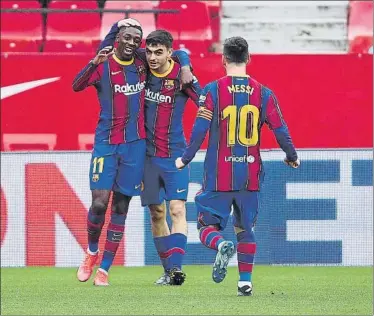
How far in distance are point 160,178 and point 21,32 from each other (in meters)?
5.41

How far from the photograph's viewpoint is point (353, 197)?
11.4 meters

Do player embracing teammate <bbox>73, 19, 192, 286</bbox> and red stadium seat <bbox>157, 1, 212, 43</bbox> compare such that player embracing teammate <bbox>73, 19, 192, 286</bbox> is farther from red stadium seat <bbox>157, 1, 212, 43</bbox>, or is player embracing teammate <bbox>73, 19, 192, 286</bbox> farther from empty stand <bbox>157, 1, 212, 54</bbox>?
red stadium seat <bbox>157, 1, 212, 43</bbox>

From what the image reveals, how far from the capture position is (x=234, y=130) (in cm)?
783

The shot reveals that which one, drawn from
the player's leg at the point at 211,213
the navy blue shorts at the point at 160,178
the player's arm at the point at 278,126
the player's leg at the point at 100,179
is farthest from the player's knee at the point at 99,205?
the player's arm at the point at 278,126

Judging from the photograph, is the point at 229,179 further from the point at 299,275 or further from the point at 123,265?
the point at 123,265

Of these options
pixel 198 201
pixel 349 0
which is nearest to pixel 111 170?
pixel 198 201

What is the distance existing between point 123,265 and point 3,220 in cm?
123

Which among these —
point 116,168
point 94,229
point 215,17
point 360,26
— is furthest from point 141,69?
point 360,26

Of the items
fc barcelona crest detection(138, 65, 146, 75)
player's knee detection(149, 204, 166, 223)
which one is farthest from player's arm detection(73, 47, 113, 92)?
player's knee detection(149, 204, 166, 223)

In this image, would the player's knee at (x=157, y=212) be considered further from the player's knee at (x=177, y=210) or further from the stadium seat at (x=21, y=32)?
the stadium seat at (x=21, y=32)

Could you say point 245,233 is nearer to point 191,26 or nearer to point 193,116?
point 193,116

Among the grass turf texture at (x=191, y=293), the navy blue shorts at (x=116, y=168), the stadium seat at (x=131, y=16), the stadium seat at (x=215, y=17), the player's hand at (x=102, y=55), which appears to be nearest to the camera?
the grass turf texture at (x=191, y=293)

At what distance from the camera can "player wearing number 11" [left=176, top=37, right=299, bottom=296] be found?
306 inches

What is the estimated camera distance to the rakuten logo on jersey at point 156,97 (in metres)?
9.08
